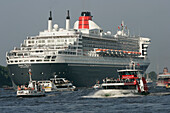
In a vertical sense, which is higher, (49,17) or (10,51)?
(49,17)

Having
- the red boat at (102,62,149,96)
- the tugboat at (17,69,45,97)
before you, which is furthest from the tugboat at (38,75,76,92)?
the red boat at (102,62,149,96)

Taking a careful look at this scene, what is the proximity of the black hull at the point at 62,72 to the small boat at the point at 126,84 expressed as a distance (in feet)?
138

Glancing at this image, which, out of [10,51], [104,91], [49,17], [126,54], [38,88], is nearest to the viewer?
[104,91]

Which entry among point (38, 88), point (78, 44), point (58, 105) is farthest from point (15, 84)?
point (58, 105)

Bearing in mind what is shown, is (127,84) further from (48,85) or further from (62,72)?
(62,72)

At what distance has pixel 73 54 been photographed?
500 ft

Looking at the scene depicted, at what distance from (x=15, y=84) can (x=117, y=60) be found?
44140 mm

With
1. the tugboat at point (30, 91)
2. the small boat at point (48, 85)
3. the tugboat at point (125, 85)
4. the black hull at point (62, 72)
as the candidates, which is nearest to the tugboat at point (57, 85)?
the small boat at point (48, 85)

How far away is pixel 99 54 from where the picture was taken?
547 feet

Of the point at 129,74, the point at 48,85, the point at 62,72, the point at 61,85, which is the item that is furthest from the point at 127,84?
the point at 62,72

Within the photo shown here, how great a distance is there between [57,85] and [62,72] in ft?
17.7

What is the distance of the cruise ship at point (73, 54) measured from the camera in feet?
469

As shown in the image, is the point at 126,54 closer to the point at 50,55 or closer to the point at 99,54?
the point at 99,54

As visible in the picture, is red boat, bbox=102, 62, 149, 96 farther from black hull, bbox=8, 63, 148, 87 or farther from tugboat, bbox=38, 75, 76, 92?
black hull, bbox=8, 63, 148, 87
